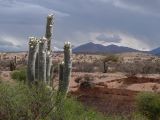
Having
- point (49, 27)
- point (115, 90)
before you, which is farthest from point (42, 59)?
point (115, 90)

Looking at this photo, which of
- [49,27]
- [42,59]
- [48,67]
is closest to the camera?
[42,59]

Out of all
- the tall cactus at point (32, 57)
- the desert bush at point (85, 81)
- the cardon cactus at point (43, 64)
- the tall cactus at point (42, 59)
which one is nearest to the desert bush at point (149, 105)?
the cardon cactus at point (43, 64)

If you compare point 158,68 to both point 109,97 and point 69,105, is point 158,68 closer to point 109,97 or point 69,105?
point 109,97

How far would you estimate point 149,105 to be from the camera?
31016 millimetres

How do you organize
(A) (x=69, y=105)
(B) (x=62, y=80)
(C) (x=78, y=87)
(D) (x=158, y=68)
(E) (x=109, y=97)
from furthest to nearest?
(D) (x=158, y=68) < (C) (x=78, y=87) < (E) (x=109, y=97) < (B) (x=62, y=80) < (A) (x=69, y=105)

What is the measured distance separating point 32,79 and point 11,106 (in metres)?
5.57

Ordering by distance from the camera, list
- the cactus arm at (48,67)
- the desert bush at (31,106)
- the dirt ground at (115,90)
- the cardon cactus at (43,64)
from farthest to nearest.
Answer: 1. the dirt ground at (115,90)
2. the cactus arm at (48,67)
3. the cardon cactus at (43,64)
4. the desert bush at (31,106)

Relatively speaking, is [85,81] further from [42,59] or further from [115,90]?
[42,59]

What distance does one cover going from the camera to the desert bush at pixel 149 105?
99.9 feet

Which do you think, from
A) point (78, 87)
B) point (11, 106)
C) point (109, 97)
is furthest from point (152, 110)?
point (11, 106)

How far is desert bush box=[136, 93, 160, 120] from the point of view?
30.4m

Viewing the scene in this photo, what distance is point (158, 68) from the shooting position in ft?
192

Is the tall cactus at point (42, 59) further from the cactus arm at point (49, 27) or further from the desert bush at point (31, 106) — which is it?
the desert bush at point (31, 106)

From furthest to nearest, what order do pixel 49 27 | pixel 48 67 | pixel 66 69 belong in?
pixel 49 27, pixel 48 67, pixel 66 69
